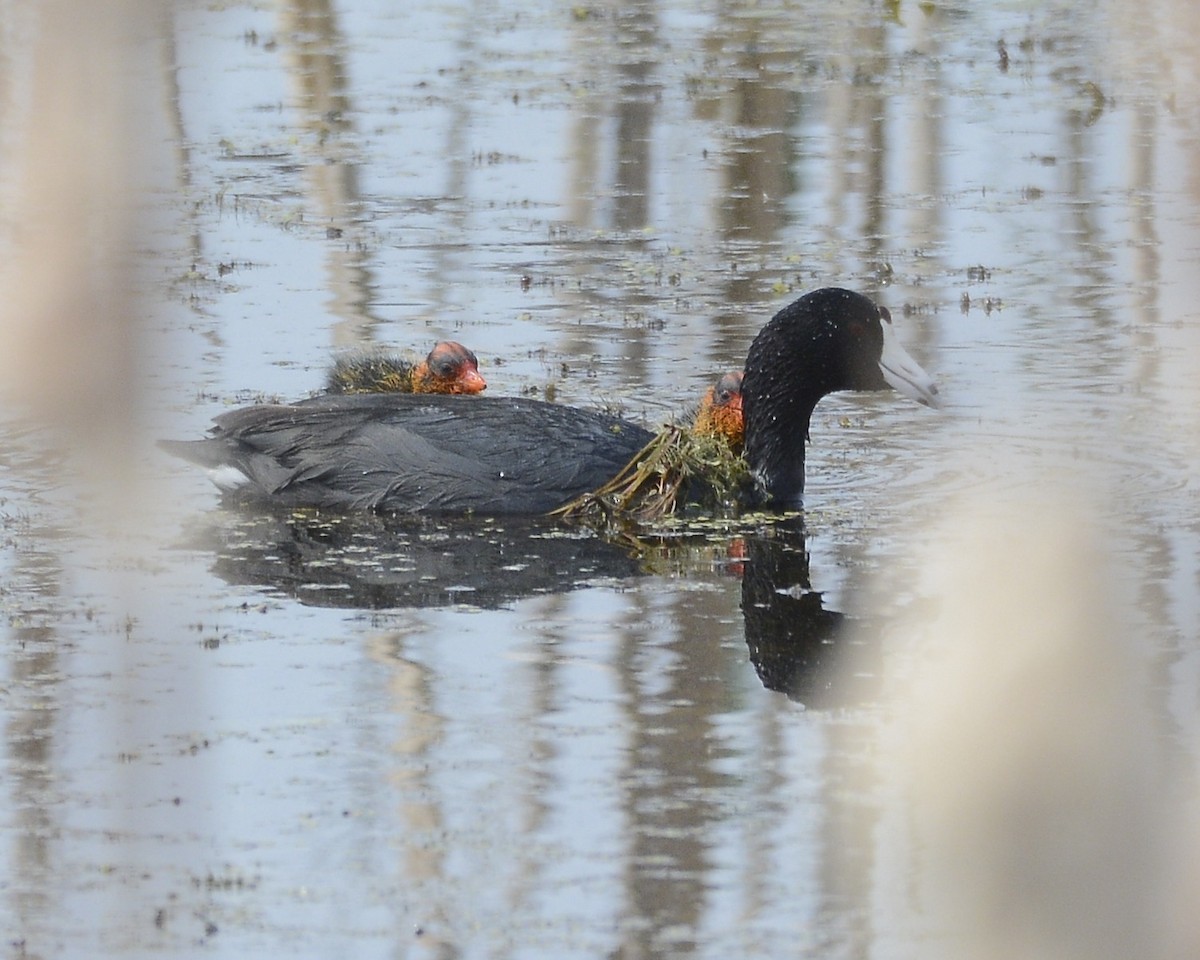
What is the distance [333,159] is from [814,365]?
8.38 metres

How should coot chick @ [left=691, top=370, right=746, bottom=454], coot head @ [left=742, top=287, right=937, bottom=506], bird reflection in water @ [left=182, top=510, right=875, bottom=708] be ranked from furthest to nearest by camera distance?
coot chick @ [left=691, top=370, right=746, bottom=454] < coot head @ [left=742, top=287, right=937, bottom=506] < bird reflection in water @ [left=182, top=510, right=875, bottom=708]

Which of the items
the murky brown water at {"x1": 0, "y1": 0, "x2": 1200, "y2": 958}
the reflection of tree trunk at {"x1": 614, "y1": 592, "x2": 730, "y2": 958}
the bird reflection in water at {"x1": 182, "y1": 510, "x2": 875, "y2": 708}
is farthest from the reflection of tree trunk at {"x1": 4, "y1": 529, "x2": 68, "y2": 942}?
the reflection of tree trunk at {"x1": 614, "y1": 592, "x2": 730, "y2": 958}

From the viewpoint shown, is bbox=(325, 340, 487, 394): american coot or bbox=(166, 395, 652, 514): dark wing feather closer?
bbox=(166, 395, 652, 514): dark wing feather

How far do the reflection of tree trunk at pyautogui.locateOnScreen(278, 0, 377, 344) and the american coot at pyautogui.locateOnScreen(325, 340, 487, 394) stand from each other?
1613mm

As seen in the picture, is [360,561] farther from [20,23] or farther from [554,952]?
[20,23]

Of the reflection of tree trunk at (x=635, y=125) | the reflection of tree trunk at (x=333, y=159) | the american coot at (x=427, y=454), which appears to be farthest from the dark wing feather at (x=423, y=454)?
the reflection of tree trunk at (x=635, y=125)

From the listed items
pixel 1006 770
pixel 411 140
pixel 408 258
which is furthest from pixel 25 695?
pixel 411 140

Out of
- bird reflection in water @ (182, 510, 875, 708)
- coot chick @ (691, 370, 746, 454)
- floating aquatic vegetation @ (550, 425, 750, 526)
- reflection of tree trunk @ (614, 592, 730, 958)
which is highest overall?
coot chick @ (691, 370, 746, 454)

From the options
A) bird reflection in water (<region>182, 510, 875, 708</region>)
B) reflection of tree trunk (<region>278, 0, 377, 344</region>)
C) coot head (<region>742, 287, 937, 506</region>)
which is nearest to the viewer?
bird reflection in water (<region>182, 510, 875, 708</region>)

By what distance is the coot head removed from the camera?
9445 millimetres

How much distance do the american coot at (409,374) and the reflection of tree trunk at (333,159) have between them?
161cm

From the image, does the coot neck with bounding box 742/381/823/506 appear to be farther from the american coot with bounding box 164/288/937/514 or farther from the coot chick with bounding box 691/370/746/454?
the coot chick with bounding box 691/370/746/454

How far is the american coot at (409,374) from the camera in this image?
9727 mm

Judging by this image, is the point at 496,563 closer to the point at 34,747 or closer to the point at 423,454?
the point at 423,454
